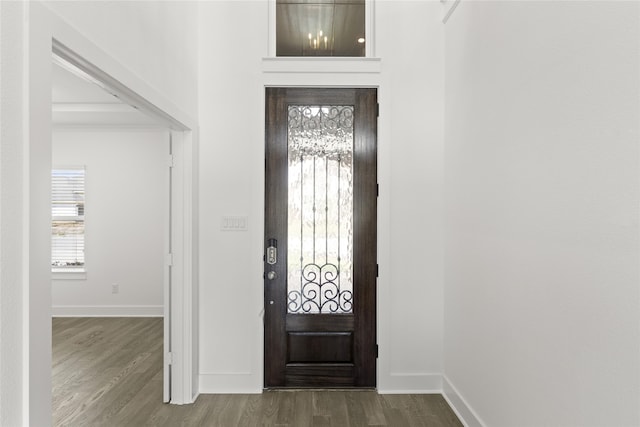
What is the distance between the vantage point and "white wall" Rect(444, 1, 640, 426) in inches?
49.1

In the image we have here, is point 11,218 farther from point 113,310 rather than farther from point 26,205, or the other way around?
point 113,310

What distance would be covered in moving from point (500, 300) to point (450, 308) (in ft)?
2.71

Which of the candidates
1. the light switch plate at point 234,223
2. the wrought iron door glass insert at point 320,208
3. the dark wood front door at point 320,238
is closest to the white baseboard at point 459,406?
the dark wood front door at point 320,238

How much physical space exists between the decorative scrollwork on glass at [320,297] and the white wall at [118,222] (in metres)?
3.00

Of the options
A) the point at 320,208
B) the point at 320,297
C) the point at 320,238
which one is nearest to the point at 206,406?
the point at 320,297

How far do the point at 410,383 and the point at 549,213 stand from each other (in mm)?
1915

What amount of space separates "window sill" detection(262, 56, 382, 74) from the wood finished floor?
2.51 m

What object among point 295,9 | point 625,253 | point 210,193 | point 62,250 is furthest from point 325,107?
point 62,250

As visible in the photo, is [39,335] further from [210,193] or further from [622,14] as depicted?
[622,14]

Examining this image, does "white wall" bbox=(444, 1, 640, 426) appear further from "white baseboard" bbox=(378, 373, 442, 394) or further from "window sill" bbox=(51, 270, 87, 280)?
"window sill" bbox=(51, 270, 87, 280)

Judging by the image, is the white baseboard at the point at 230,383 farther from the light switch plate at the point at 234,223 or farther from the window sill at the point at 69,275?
the window sill at the point at 69,275

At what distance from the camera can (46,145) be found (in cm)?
Result: 131

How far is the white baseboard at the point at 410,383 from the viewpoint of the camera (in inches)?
117

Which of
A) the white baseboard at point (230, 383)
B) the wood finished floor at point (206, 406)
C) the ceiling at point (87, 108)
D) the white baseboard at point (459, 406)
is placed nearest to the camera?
the white baseboard at point (459, 406)
